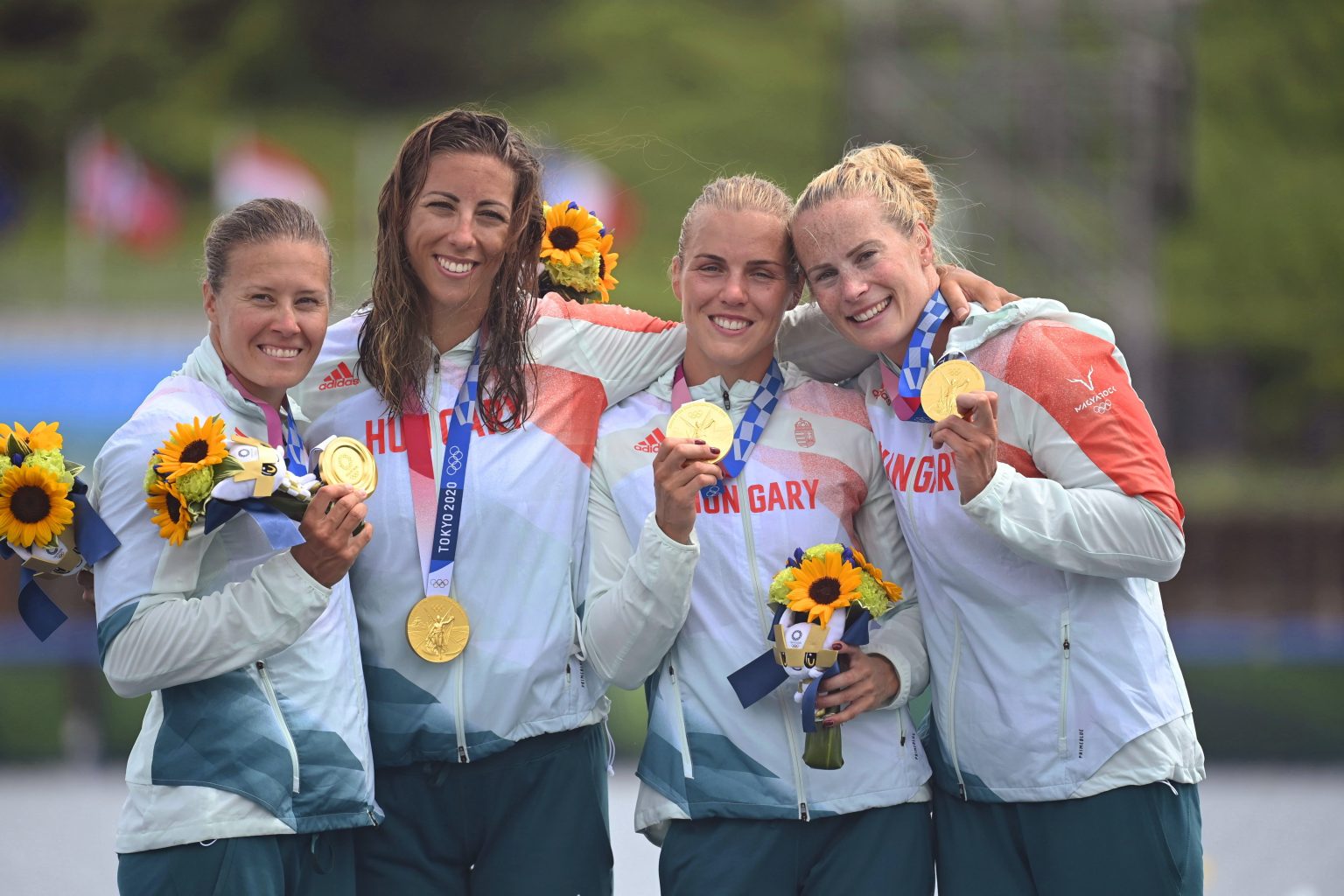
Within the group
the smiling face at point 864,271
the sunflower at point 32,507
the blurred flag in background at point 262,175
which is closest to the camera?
the sunflower at point 32,507

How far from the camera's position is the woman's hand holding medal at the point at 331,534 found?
2980 millimetres

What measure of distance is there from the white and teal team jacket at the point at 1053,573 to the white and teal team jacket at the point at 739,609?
0.41ft

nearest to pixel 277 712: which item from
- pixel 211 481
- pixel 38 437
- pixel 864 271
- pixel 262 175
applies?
pixel 211 481

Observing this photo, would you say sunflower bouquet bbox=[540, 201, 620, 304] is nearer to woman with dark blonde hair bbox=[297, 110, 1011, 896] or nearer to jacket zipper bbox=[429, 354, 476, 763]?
woman with dark blonde hair bbox=[297, 110, 1011, 896]

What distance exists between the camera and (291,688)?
314 cm

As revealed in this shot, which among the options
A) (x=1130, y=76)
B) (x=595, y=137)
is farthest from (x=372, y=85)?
(x=595, y=137)

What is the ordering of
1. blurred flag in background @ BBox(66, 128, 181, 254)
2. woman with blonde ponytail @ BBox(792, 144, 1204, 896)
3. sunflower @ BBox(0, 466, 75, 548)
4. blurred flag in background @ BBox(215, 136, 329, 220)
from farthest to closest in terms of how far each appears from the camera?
blurred flag in background @ BBox(66, 128, 181, 254) → blurred flag in background @ BBox(215, 136, 329, 220) → woman with blonde ponytail @ BBox(792, 144, 1204, 896) → sunflower @ BBox(0, 466, 75, 548)

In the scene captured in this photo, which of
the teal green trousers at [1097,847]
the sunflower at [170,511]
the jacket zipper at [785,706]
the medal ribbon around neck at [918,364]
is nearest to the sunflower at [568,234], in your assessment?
the jacket zipper at [785,706]

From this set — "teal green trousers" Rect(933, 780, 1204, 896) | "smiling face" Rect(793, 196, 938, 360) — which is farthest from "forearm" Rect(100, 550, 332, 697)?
"teal green trousers" Rect(933, 780, 1204, 896)

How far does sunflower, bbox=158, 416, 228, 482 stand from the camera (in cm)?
293

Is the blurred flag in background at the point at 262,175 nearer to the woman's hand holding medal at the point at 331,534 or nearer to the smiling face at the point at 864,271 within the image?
the smiling face at the point at 864,271

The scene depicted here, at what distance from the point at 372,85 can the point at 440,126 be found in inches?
879

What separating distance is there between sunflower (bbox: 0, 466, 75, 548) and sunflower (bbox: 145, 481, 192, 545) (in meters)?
0.20

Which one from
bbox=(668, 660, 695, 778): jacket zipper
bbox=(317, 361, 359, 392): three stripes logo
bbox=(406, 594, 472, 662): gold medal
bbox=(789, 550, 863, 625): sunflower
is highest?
bbox=(317, 361, 359, 392): three stripes logo
